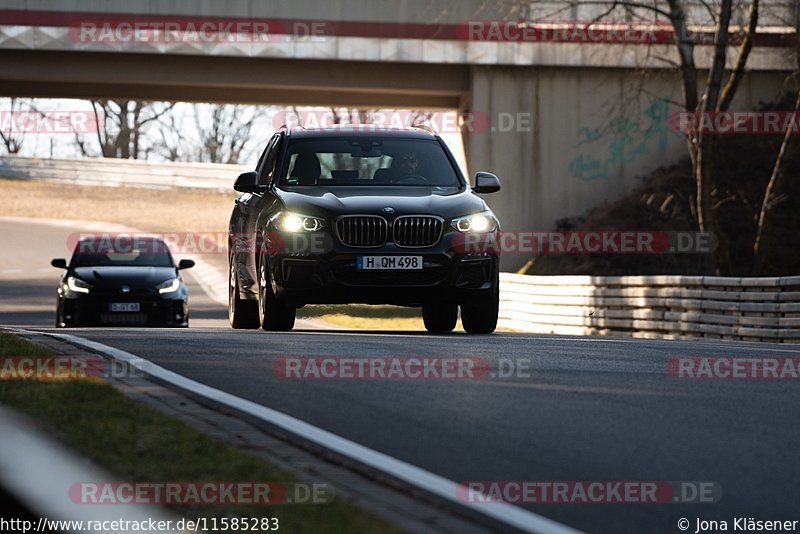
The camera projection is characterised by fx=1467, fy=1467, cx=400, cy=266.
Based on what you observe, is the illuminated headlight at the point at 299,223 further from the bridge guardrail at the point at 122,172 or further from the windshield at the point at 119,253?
the bridge guardrail at the point at 122,172

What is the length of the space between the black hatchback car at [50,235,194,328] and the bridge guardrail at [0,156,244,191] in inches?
1905

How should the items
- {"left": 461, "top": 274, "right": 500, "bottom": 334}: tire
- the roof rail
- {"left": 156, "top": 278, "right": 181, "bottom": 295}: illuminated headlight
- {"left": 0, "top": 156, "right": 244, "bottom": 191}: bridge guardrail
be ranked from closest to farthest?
1. {"left": 461, "top": 274, "right": 500, "bottom": 334}: tire
2. the roof rail
3. {"left": 156, "top": 278, "right": 181, "bottom": 295}: illuminated headlight
4. {"left": 0, "top": 156, "right": 244, "bottom": 191}: bridge guardrail

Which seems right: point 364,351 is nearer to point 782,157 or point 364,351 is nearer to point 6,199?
point 782,157

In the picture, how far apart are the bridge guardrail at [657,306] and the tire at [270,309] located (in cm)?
700

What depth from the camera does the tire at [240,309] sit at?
15570 mm

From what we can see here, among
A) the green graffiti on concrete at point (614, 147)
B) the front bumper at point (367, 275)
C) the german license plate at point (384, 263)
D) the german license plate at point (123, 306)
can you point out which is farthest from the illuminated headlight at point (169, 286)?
the green graffiti on concrete at point (614, 147)

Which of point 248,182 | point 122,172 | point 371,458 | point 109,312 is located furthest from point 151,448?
point 122,172

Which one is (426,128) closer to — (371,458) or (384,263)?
(384,263)

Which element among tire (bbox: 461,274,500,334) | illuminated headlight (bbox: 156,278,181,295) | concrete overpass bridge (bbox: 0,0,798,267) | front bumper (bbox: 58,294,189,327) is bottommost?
front bumper (bbox: 58,294,189,327)

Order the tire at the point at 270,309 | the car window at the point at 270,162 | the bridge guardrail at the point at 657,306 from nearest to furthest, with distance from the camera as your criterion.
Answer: the tire at the point at 270,309
the car window at the point at 270,162
the bridge guardrail at the point at 657,306

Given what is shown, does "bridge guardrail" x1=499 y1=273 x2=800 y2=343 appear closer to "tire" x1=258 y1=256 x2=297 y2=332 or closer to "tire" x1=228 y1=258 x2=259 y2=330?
"tire" x1=228 y1=258 x2=259 y2=330

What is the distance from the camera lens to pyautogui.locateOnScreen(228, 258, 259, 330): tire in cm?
1557

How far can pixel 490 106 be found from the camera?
3431 cm

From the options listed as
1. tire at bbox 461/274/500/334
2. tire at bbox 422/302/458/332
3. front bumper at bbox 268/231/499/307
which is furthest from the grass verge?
tire at bbox 422/302/458/332
